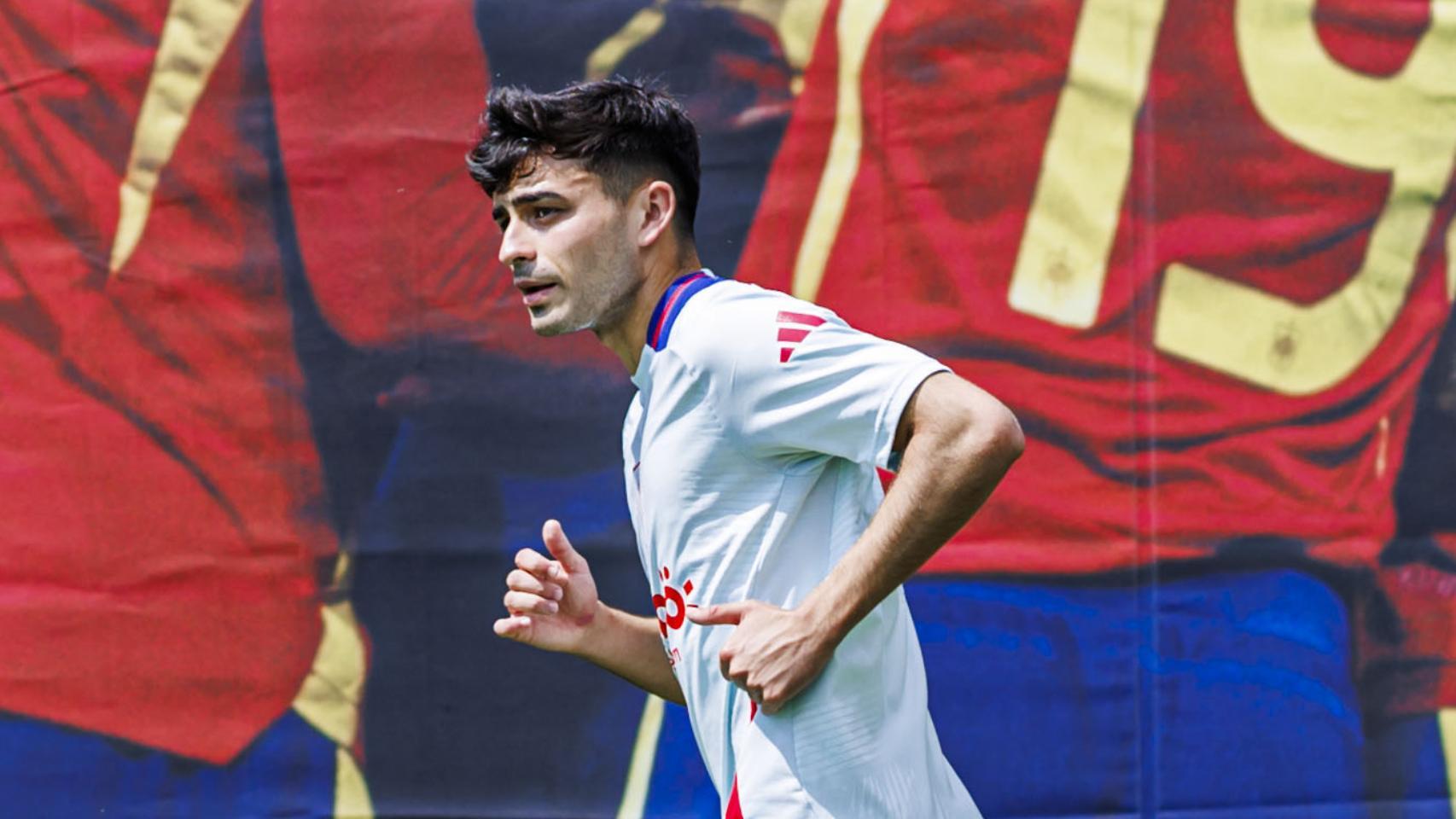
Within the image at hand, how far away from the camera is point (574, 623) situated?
2.22 m

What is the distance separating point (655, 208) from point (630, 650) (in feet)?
2.15

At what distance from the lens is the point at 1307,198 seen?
3.52 metres

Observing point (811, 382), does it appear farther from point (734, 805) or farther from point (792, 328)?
point (734, 805)

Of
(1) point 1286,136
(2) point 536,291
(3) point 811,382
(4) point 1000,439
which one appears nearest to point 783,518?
(3) point 811,382

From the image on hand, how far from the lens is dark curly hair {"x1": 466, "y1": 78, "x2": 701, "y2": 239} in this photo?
2125 millimetres

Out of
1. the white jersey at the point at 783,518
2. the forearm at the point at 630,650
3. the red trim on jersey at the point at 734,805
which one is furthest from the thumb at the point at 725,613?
the forearm at the point at 630,650

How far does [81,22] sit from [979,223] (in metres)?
2.13

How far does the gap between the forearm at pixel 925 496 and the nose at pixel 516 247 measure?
658mm

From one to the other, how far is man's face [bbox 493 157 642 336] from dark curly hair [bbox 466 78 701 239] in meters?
0.02

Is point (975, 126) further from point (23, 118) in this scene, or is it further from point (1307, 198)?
point (23, 118)

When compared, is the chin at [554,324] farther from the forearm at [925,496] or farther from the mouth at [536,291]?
the forearm at [925,496]

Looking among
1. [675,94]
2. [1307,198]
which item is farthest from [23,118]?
[1307,198]

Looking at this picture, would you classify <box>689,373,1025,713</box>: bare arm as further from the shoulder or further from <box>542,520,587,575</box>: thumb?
<box>542,520,587,575</box>: thumb

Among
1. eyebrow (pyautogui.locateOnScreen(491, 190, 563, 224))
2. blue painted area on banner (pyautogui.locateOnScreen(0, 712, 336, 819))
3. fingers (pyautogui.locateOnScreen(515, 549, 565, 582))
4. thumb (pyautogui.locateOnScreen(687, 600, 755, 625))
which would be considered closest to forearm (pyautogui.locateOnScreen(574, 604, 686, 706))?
fingers (pyautogui.locateOnScreen(515, 549, 565, 582))
